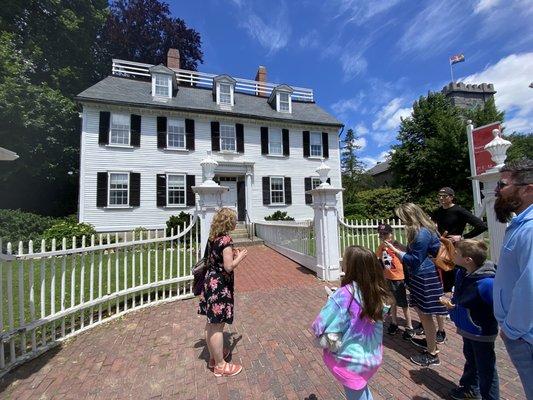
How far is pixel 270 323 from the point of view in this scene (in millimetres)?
4195

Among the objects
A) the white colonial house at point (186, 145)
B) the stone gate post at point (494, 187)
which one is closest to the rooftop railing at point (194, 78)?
the white colonial house at point (186, 145)

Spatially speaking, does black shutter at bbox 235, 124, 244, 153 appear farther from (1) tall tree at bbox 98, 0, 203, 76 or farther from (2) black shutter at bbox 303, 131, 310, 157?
(1) tall tree at bbox 98, 0, 203, 76

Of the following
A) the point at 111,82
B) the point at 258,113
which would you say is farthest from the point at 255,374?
the point at 111,82

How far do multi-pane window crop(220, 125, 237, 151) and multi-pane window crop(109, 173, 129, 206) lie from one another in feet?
18.2

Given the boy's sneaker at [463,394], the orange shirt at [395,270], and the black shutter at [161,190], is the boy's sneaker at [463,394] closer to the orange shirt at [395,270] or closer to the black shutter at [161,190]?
the orange shirt at [395,270]

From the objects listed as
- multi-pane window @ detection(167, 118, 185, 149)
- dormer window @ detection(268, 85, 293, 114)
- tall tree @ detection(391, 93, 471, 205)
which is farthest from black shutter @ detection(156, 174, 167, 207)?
tall tree @ detection(391, 93, 471, 205)

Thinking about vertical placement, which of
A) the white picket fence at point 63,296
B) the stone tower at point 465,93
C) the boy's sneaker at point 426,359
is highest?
the stone tower at point 465,93

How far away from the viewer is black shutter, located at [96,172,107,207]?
13750mm

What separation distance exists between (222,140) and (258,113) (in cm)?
308

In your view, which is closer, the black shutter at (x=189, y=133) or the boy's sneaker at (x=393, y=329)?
the boy's sneaker at (x=393, y=329)

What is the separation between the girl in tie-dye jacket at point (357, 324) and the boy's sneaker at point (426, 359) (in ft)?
4.54

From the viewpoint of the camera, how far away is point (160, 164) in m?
15.2

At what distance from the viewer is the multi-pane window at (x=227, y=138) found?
16.6 m

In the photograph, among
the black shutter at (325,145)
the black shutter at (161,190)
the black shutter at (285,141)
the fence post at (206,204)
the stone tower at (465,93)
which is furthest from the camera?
the stone tower at (465,93)
